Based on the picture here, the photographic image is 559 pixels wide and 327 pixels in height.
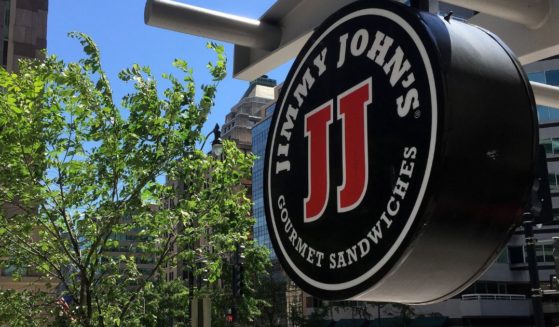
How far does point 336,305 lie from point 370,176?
5908cm

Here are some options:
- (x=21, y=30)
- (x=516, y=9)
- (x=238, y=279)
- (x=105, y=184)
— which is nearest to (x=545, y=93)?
(x=516, y=9)

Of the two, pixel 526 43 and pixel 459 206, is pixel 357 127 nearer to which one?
pixel 459 206

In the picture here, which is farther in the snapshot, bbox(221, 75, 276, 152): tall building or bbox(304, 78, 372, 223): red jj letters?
bbox(221, 75, 276, 152): tall building

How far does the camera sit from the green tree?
29.6ft

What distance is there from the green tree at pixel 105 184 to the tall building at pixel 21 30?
40.9 m

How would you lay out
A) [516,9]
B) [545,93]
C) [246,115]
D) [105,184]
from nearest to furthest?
1. [516,9]
2. [545,93]
3. [105,184]
4. [246,115]

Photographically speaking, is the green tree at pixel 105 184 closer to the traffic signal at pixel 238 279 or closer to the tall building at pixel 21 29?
the traffic signal at pixel 238 279

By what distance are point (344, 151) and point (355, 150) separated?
0.17ft

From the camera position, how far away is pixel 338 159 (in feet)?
5.27

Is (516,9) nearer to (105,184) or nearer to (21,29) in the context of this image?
(105,184)

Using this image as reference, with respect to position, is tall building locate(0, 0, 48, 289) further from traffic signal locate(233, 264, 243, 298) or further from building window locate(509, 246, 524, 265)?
building window locate(509, 246, 524, 265)

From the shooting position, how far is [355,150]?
1.54 meters

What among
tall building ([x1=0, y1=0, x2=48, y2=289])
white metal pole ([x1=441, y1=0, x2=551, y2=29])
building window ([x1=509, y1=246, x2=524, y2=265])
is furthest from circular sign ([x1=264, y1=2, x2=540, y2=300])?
building window ([x1=509, y1=246, x2=524, y2=265])

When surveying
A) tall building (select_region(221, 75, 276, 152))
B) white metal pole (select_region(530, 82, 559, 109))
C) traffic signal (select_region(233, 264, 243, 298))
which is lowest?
traffic signal (select_region(233, 264, 243, 298))
